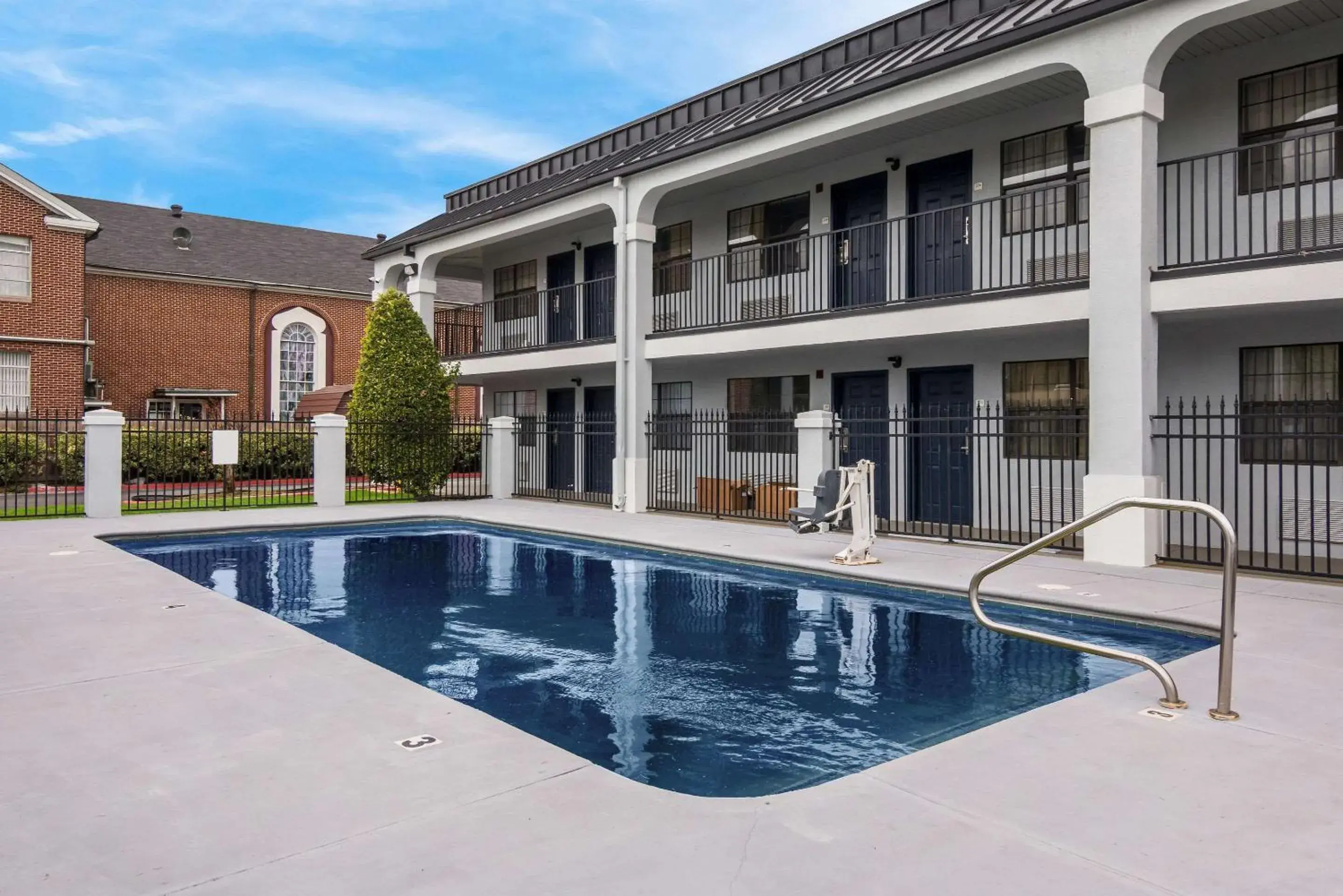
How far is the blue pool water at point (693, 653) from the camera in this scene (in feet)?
15.2

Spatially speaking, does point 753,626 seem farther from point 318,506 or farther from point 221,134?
point 221,134

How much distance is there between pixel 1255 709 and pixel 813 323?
9529 mm

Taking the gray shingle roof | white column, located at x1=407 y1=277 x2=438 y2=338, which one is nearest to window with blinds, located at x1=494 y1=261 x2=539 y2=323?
white column, located at x1=407 y1=277 x2=438 y2=338

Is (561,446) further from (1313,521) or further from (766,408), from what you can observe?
Answer: (1313,521)

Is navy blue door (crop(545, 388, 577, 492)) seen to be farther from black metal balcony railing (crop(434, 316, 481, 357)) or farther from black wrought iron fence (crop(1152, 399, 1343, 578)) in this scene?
black wrought iron fence (crop(1152, 399, 1343, 578))

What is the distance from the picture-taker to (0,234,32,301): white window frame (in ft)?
79.4

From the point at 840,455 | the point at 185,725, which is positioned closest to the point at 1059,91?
the point at 840,455

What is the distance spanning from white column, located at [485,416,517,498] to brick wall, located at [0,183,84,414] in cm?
1258

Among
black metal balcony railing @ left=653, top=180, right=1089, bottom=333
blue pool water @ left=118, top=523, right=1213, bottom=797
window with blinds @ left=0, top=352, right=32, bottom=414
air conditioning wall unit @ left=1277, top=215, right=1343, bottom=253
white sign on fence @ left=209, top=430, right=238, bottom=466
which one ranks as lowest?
blue pool water @ left=118, top=523, right=1213, bottom=797

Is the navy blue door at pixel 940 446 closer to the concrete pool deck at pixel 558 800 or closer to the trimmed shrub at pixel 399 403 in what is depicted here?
the concrete pool deck at pixel 558 800

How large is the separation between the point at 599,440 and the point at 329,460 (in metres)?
5.74

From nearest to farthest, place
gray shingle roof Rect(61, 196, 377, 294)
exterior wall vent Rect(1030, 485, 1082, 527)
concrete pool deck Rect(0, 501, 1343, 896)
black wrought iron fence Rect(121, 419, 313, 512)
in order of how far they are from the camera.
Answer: concrete pool deck Rect(0, 501, 1343, 896)
exterior wall vent Rect(1030, 485, 1082, 527)
black wrought iron fence Rect(121, 419, 313, 512)
gray shingle roof Rect(61, 196, 377, 294)

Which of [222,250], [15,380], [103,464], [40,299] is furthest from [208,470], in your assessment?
[222,250]

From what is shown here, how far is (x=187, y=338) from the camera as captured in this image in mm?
29672
